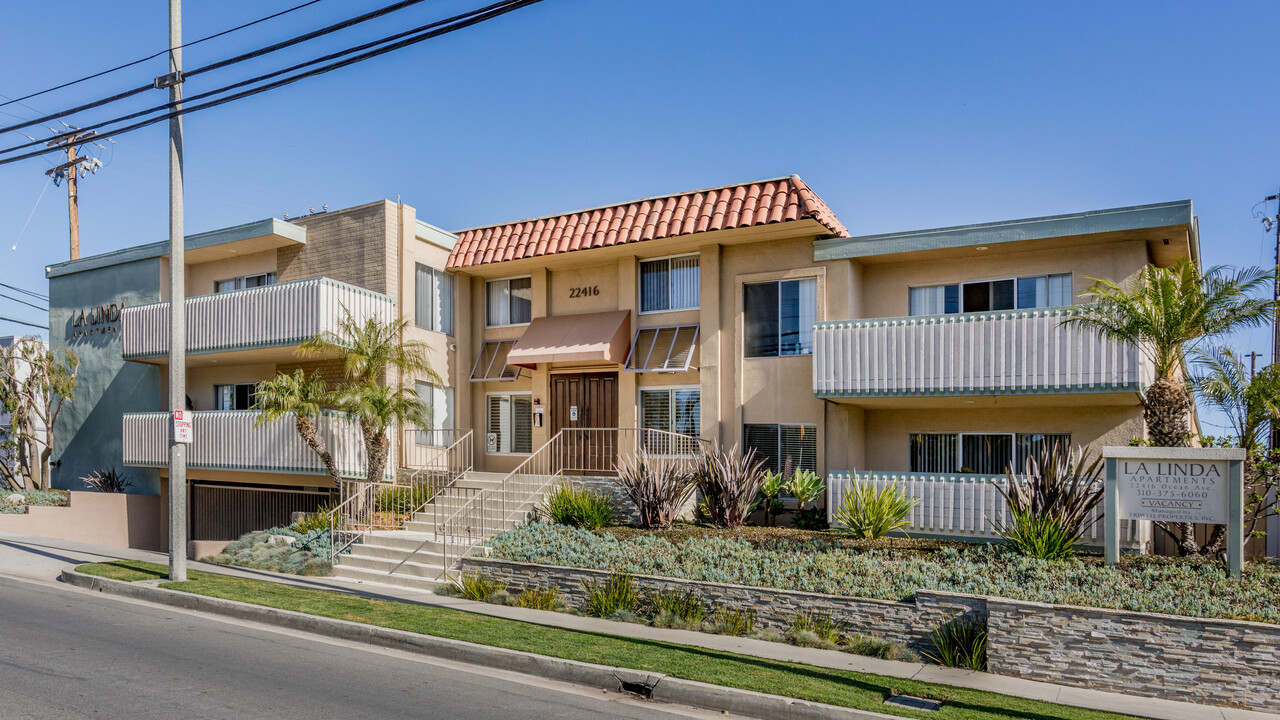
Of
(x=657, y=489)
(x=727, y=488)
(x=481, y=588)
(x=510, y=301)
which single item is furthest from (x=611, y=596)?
(x=510, y=301)

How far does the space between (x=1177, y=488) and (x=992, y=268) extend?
6.51m

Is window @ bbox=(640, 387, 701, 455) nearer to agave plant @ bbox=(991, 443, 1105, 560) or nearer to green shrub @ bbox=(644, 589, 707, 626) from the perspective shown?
green shrub @ bbox=(644, 589, 707, 626)

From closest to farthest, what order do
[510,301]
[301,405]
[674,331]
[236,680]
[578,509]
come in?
[236,680]
[578,509]
[301,405]
[674,331]
[510,301]

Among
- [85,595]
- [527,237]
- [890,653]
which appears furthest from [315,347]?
[890,653]

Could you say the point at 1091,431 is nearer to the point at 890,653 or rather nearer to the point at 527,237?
the point at 890,653

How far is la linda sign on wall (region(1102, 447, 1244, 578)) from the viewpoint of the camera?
10477 mm

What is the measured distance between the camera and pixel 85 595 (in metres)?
13.1

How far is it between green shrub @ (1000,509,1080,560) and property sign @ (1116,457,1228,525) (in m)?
0.81

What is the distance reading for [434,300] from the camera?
2091 centimetres

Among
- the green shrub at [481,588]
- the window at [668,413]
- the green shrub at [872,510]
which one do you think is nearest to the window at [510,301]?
the window at [668,413]

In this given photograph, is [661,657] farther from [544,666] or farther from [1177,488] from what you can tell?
[1177,488]

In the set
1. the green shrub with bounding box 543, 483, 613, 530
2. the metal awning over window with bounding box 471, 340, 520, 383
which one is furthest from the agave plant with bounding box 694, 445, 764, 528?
the metal awning over window with bounding box 471, 340, 520, 383

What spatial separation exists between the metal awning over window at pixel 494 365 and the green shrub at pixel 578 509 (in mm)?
5274

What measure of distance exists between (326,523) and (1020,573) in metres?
12.5
